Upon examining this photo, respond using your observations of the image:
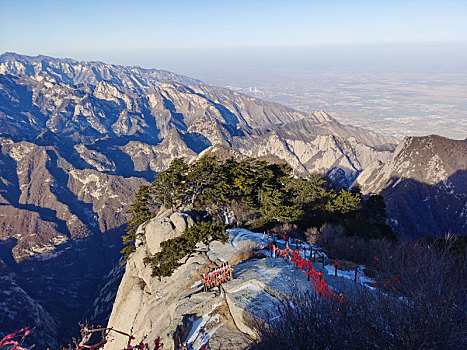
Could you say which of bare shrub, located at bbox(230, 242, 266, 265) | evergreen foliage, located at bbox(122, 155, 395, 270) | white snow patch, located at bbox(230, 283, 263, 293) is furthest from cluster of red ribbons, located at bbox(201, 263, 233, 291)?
evergreen foliage, located at bbox(122, 155, 395, 270)

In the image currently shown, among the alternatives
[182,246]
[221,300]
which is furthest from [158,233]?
[221,300]

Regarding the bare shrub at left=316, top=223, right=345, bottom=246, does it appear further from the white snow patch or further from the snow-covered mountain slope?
the white snow patch

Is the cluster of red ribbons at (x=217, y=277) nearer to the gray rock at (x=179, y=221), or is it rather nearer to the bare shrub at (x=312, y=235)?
the gray rock at (x=179, y=221)

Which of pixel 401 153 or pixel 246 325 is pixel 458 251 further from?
pixel 401 153

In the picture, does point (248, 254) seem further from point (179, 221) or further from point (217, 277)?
point (179, 221)

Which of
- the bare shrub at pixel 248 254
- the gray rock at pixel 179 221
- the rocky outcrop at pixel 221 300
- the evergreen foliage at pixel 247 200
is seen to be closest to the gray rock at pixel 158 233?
the gray rock at pixel 179 221

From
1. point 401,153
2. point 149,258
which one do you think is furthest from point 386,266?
point 401,153
